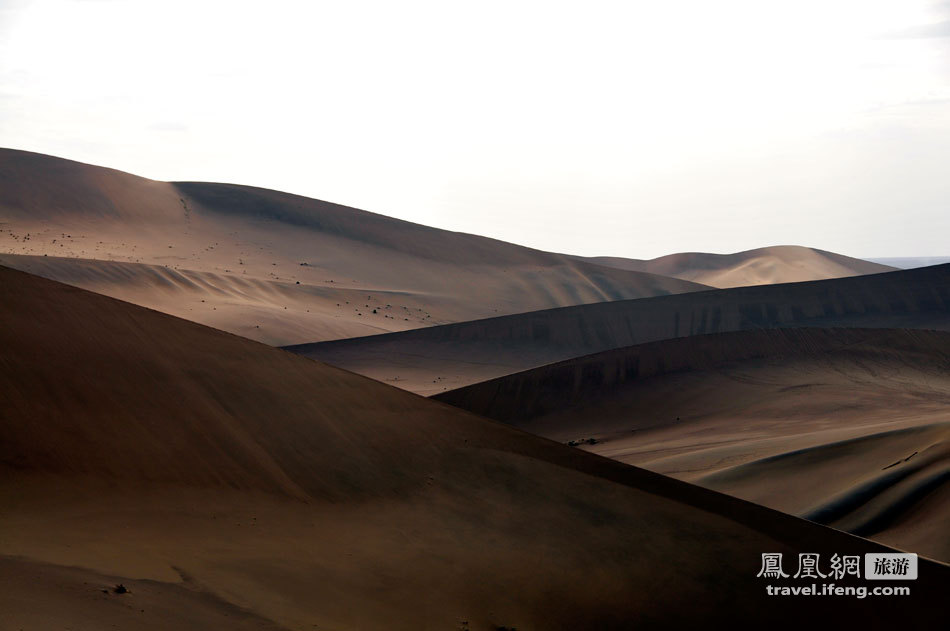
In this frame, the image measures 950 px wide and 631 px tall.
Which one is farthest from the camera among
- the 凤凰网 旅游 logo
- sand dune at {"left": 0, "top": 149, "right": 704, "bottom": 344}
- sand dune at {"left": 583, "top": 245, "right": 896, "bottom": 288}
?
sand dune at {"left": 583, "top": 245, "right": 896, "bottom": 288}

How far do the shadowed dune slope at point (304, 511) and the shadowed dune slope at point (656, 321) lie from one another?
1152 inches

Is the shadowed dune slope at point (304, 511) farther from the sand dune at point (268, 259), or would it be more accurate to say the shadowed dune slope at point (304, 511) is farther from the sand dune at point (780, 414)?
the sand dune at point (268, 259)

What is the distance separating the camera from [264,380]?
1122cm

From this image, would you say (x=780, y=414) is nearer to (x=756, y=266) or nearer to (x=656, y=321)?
(x=656, y=321)

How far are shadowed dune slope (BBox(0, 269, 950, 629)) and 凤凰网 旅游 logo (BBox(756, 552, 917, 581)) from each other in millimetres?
141

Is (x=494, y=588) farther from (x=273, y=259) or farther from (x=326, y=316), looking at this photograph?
(x=273, y=259)

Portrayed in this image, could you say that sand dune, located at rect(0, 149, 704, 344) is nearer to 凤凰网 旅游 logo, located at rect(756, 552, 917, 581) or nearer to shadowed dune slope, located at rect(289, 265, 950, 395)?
shadowed dune slope, located at rect(289, 265, 950, 395)

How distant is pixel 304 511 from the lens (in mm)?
8977

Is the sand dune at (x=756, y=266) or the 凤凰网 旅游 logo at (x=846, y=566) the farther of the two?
the sand dune at (x=756, y=266)

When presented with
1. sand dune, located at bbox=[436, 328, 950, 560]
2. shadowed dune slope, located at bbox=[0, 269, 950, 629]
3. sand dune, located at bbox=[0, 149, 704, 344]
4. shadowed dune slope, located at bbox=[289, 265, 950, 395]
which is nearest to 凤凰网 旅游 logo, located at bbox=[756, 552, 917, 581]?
shadowed dune slope, located at bbox=[0, 269, 950, 629]

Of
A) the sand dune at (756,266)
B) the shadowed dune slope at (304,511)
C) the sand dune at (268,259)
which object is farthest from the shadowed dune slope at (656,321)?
the sand dune at (756,266)

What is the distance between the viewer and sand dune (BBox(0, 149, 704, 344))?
4756 cm

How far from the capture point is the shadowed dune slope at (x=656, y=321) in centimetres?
4256

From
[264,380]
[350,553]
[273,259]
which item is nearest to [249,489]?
[350,553]
